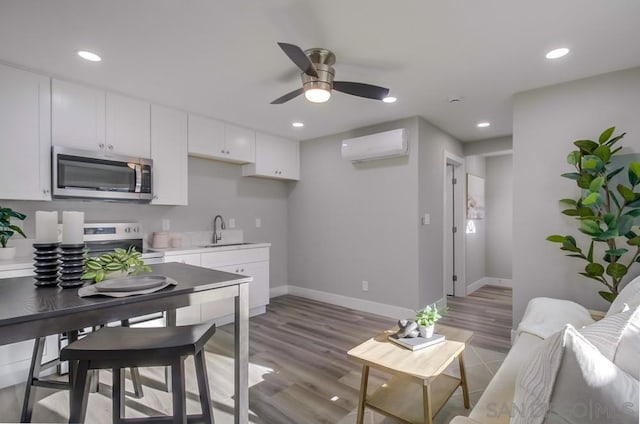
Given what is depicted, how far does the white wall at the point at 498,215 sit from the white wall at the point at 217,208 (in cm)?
359

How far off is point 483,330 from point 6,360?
418cm

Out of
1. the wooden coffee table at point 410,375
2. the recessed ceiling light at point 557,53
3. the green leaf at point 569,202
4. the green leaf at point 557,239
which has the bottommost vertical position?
the wooden coffee table at point 410,375

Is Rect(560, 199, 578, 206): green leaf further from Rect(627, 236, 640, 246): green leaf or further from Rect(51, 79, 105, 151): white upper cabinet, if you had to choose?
Rect(51, 79, 105, 151): white upper cabinet

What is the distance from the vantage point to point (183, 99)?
Result: 3.16m

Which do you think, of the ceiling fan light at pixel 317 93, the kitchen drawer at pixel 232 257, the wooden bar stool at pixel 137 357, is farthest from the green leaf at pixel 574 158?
the kitchen drawer at pixel 232 257

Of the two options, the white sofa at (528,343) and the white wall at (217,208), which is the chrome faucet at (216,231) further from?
the white sofa at (528,343)

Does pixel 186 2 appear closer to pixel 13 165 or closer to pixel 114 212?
pixel 13 165

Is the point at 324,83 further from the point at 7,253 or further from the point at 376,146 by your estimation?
the point at 7,253

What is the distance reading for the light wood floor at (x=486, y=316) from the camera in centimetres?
315

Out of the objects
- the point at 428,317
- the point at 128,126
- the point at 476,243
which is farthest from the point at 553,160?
the point at 128,126

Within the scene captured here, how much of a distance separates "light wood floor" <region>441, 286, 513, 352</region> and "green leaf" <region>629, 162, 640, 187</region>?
168 cm

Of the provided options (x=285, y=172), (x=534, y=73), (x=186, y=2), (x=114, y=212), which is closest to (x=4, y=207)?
(x=114, y=212)

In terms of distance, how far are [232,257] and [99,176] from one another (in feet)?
5.00

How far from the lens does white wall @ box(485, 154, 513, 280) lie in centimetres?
550
